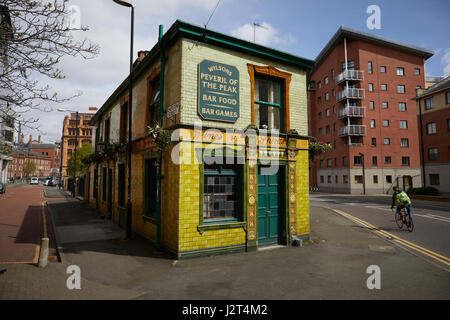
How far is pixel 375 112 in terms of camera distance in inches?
1522

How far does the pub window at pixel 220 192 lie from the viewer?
798cm

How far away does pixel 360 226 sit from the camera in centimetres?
1221

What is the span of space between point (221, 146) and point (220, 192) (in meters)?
1.51

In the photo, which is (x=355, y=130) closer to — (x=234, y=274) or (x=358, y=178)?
(x=358, y=178)

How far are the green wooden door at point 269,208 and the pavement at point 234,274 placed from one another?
495 mm

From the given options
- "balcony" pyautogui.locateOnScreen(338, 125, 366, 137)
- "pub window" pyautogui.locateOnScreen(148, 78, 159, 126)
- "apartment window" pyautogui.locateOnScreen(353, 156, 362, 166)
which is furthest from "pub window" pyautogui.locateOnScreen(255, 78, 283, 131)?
"apartment window" pyautogui.locateOnScreen(353, 156, 362, 166)

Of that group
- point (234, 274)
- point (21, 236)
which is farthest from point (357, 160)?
point (21, 236)

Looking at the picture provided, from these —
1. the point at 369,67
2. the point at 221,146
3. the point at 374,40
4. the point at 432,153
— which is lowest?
the point at 221,146

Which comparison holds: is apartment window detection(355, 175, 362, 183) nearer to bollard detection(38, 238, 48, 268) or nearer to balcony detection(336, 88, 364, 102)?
balcony detection(336, 88, 364, 102)

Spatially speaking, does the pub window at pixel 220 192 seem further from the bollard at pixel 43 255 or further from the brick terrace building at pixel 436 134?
the brick terrace building at pixel 436 134

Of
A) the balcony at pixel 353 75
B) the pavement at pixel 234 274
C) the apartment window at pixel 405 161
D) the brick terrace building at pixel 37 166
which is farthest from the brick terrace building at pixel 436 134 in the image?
the brick terrace building at pixel 37 166

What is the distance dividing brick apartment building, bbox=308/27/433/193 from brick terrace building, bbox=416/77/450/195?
24.7 ft
